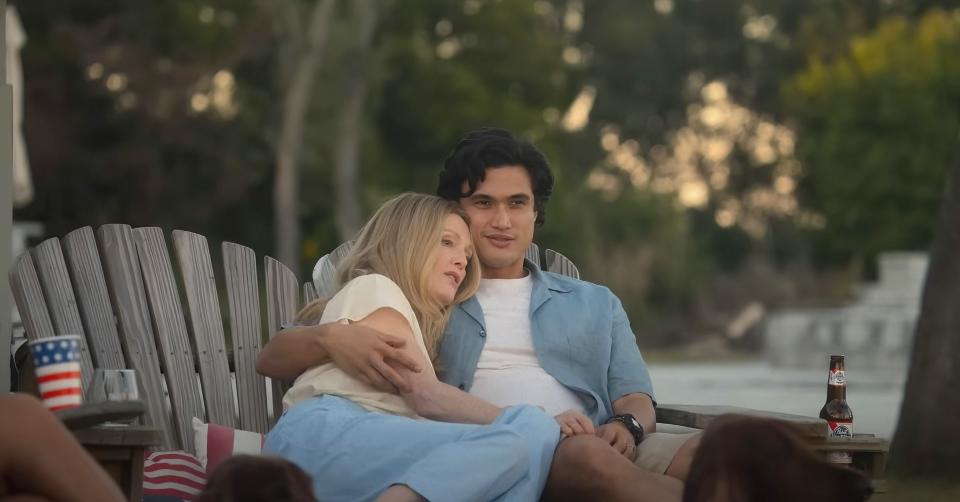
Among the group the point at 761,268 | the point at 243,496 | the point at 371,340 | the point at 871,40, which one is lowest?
the point at 243,496

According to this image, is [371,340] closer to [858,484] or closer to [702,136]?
[858,484]

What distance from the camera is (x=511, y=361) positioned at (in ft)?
15.2

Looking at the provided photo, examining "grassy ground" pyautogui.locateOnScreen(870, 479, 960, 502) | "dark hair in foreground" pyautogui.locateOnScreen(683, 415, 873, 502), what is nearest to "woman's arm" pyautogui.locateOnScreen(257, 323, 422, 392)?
"dark hair in foreground" pyautogui.locateOnScreen(683, 415, 873, 502)

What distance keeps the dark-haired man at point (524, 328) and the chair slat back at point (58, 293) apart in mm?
618

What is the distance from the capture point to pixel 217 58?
28.0m

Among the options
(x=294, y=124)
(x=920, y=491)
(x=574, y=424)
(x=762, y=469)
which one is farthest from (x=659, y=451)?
(x=294, y=124)

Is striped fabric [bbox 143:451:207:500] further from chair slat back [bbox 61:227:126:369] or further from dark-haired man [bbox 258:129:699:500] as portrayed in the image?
chair slat back [bbox 61:227:126:369]

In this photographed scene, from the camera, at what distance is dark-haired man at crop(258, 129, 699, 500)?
14.9ft

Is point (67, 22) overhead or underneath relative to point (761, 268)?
overhead

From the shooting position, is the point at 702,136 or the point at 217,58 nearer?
the point at 217,58

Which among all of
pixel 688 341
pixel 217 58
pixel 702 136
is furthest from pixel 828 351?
pixel 702 136

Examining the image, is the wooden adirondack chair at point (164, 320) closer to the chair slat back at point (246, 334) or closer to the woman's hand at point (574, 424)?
the chair slat back at point (246, 334)

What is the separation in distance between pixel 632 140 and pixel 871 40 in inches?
559

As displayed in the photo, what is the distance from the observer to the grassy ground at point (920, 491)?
7.42 meters
